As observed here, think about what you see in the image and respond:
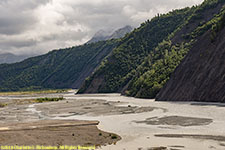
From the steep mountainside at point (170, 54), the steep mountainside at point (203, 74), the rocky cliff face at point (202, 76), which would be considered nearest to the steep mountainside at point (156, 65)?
the steep mountainside at point (170, 54)

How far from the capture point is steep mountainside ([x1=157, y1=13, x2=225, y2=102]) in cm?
6391

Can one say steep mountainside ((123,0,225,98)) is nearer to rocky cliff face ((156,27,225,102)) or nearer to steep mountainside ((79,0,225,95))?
steep mountainside ((79,0,225,95))

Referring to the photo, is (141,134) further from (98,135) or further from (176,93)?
(176,93)

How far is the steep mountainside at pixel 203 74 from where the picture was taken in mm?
63906

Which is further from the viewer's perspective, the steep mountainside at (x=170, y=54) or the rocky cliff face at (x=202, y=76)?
the steep mountainside at (x=170, y=54)

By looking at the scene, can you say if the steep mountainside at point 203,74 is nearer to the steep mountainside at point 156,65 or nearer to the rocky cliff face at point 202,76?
the rocky cliff face at point 202,76

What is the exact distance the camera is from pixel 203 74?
234 feet

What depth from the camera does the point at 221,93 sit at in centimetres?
6012

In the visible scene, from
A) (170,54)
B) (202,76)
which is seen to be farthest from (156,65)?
(202,76)

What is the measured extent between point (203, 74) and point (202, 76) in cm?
66

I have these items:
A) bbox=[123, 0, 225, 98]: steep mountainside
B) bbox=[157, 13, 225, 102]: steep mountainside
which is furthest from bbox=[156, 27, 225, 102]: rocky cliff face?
bbox=[123, 0, 225, 98]: steep mountainside

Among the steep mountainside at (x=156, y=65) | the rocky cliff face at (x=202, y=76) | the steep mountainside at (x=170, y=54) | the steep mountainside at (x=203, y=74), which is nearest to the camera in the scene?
the rocky cliff face at (x=202, y=76)

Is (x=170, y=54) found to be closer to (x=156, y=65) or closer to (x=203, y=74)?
(x=156, y=65)

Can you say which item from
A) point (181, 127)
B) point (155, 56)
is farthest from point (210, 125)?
point (155, 56)
